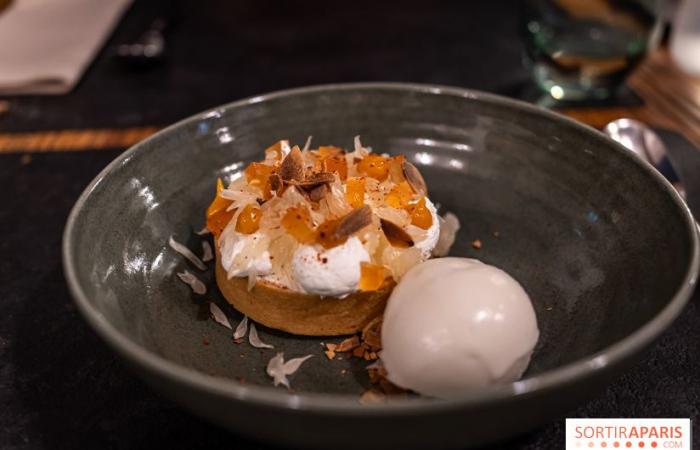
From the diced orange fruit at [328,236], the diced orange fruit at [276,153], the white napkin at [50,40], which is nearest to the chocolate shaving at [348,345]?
the diced orange fruit at [328,236]

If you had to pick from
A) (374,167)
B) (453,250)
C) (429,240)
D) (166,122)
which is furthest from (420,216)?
(166,122)

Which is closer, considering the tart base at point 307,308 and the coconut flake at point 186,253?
the tart base at point 307,308

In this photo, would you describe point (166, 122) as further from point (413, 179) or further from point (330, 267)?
point (330, 267)

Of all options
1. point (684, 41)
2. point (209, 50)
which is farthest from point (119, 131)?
point (684, 41)

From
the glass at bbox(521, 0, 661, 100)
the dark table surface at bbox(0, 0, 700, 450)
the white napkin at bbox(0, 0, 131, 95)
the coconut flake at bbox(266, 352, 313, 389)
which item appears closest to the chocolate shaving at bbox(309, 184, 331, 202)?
the coconut flake at bbox(266, 352, 313, 389)

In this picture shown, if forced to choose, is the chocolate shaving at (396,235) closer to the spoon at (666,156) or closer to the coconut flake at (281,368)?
the coconut flake at (281,368)

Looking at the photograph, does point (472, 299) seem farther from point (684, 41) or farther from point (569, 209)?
point (684, 41)
